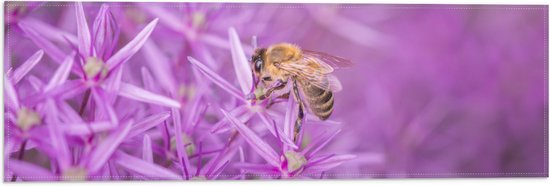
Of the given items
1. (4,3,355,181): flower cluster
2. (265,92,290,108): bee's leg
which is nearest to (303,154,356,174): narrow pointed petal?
(4,3,355,181): flower cluster

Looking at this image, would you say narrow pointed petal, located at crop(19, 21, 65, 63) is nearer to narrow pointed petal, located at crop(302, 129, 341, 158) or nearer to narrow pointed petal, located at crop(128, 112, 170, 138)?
narrow pointed petal, located at crop(128, 112, 170, 138)

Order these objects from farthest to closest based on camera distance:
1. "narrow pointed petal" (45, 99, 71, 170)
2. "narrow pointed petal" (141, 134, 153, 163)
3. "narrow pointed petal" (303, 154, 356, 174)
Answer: "narrow pointed petal" (303, 154, 356, 174) → "narrow pointed petal" (141, 134, 153, 163) → "narrow pointed petal" (45, 99, 71, 170)

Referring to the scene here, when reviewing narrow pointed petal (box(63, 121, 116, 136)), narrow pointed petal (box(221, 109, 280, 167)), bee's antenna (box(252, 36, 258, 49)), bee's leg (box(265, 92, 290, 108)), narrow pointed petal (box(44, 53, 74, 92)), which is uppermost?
narrow pointed petal (box(44, 53, 74, 92))

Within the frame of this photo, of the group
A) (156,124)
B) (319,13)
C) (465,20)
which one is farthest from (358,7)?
(156,124)

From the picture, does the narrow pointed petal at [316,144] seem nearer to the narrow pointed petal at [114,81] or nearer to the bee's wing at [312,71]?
the bee's wing at [312,71]

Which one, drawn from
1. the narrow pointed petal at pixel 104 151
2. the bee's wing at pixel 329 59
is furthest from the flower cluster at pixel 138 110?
the bee's wing at pixel 329 59

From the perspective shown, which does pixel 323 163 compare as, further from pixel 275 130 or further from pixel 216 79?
pixel 216 79
